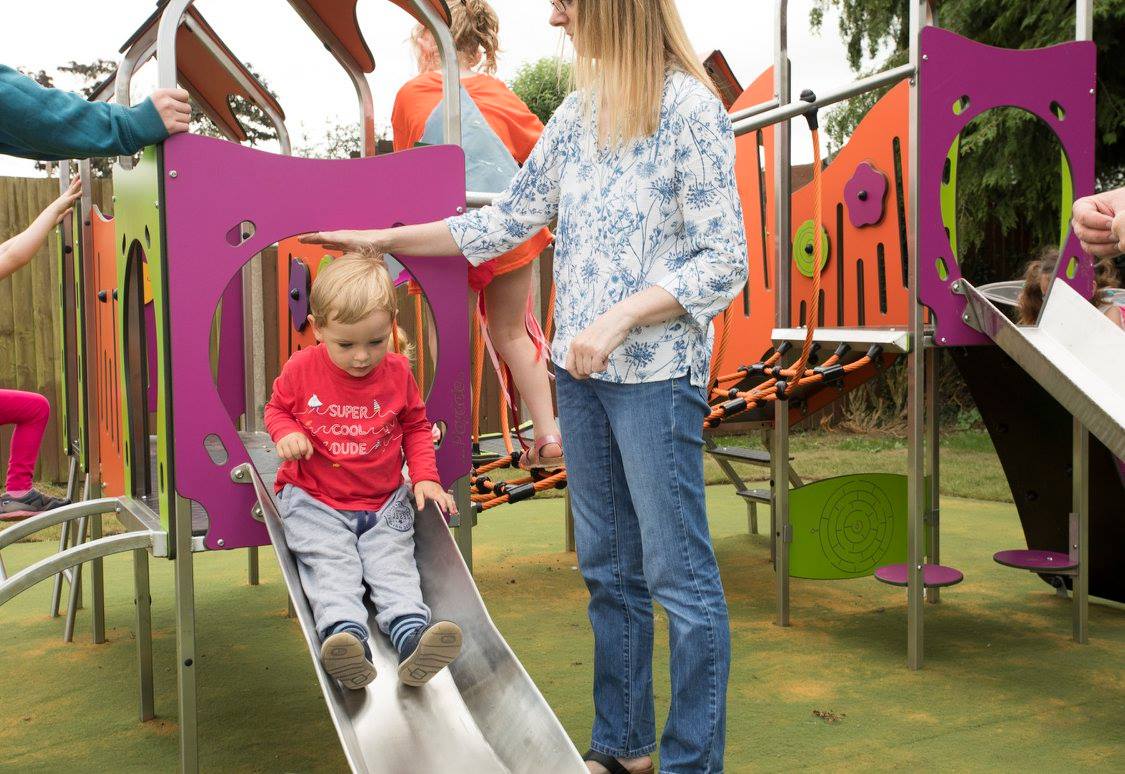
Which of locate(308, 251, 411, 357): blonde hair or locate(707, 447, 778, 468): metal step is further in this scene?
locate(707, 447, 778, 468): metal step

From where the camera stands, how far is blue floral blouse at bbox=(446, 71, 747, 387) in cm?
191

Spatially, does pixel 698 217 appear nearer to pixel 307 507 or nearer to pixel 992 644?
pixel 307 507

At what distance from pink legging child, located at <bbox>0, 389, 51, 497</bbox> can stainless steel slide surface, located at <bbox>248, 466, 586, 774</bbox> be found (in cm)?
193

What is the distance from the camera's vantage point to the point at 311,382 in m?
2.31

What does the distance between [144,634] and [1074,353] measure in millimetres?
2712

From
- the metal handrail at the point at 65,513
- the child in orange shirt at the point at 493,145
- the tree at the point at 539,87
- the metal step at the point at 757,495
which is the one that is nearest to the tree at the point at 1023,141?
the metal step at the point at 757,495

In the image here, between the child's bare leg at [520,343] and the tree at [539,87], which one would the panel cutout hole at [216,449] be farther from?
the tree at [539,87]

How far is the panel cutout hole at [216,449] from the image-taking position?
7.55ft

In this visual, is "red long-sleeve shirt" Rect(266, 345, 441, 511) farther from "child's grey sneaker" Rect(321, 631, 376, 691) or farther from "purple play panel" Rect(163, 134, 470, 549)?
"child's grey sneaker" Rect(321, 631, 376, 691)

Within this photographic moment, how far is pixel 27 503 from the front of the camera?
3.60 m

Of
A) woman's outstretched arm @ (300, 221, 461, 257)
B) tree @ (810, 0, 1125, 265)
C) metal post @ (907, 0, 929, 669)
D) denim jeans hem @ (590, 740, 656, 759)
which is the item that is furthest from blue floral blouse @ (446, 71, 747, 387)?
tree @ (810, 0, 1125, 265)

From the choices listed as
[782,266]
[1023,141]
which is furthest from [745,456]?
[1023,141]

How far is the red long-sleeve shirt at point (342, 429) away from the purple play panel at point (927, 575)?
1.80 metres

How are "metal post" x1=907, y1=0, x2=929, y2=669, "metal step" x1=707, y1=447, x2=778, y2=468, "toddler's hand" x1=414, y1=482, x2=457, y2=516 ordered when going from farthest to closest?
"metal step" x1=707, y1=447, x2=778, y2=468, "metal post" x1=907, y1=0, x2=929, y2=669, "toddler's hand" x1=414, y1=482, x2=457, y2=516
